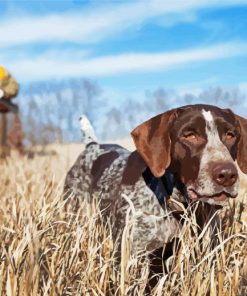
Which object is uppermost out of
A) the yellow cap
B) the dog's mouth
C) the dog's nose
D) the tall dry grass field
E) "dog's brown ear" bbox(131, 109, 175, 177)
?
the yellow cap

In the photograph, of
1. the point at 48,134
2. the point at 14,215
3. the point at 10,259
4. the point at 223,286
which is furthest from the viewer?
the point at 48,134

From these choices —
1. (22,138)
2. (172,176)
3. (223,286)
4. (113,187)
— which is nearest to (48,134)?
(22,138)

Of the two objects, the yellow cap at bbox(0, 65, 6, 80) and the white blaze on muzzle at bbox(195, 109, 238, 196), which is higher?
the yellow cap at bbox(0, 65, 6, 80)

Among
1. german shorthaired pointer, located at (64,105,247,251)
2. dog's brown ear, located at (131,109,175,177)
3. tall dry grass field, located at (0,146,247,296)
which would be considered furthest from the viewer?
dog's brown ear, located at (131,109,175,177)

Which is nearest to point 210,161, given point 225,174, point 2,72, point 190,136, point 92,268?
point 225,174

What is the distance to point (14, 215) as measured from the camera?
443cm

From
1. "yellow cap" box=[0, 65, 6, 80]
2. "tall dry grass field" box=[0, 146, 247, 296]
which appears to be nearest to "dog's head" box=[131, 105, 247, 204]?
"tall dry grass field" box=[0, 146, 247, 296]

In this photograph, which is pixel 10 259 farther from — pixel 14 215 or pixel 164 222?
pixel 164 222

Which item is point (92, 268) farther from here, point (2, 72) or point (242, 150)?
point (2, 72)

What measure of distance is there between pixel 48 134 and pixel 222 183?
9.74 m

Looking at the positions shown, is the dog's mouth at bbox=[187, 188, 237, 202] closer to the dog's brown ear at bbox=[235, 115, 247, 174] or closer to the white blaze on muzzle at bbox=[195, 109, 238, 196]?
the white blaze on muzzle at bbox=[195, 109, 238, 196]

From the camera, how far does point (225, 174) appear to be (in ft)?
12.7

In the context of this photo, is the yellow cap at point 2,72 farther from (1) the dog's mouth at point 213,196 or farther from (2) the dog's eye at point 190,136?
(1) the dog's mouth at point 213,196

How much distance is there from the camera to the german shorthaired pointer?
3.98 metres
